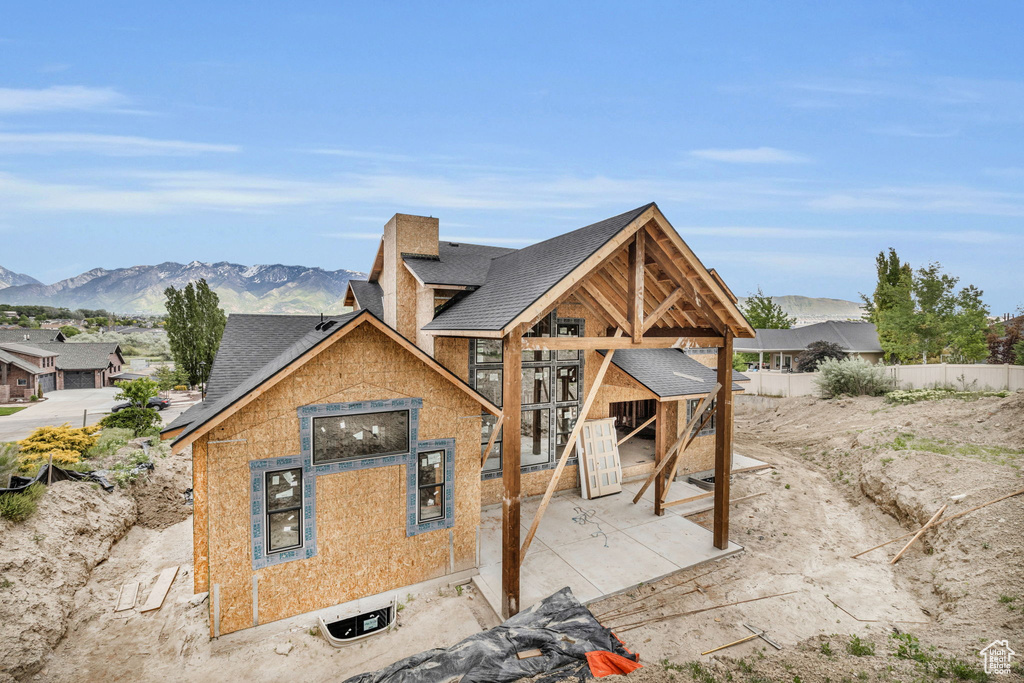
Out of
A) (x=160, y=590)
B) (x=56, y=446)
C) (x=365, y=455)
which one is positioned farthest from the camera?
(x=56, y=446)

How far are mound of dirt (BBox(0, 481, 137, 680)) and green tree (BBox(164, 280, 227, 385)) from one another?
18.4m

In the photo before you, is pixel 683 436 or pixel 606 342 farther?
pixel 683 436

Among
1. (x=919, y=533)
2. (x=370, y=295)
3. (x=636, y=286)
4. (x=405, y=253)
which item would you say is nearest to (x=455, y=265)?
(x=405, y=253)

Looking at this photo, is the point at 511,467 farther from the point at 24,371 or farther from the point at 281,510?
the point at 24,371

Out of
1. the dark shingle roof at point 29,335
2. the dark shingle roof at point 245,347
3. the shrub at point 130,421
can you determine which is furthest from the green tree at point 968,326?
the dark shingle roof at point 29,335

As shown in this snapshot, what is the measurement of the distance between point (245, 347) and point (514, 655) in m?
8.92

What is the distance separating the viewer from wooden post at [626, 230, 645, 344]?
786cm

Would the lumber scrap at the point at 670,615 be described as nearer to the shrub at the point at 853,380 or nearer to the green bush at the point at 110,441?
the green bush at the point at 110,441

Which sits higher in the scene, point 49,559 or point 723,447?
point 723,447

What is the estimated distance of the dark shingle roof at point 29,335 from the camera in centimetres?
4406

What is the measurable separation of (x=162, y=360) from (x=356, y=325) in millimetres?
69219

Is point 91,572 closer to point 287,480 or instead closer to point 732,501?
point 287,480

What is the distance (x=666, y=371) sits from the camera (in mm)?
13961

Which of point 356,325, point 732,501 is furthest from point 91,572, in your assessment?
point 732,501
